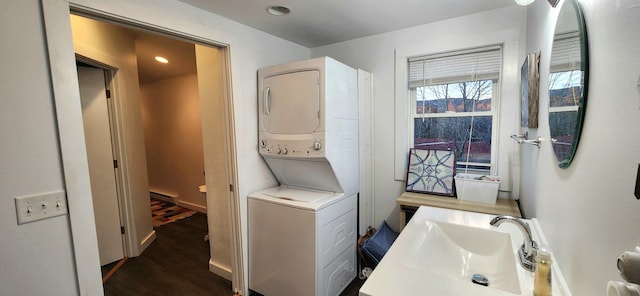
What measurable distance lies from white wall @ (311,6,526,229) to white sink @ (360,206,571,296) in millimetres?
762

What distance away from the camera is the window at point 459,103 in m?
2.11

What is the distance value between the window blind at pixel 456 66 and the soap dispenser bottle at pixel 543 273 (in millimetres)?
1696

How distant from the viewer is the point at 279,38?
94.7 inches

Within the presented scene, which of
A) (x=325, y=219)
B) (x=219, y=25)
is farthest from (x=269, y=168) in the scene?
(x=219, y=25)

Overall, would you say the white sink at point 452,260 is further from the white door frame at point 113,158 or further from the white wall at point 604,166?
the white door frame at point 113,158

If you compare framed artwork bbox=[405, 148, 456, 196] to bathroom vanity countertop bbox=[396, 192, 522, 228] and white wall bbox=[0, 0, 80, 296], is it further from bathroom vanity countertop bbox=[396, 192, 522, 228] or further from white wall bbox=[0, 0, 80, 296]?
white wall bbox=[0, 0, 80, 296]

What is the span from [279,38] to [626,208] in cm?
242

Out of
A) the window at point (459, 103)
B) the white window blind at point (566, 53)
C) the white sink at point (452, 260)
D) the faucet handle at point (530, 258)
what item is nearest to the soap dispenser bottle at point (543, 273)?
the white sink at point (452, 260)

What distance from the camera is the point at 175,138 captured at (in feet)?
14.5

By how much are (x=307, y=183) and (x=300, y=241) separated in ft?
1.72

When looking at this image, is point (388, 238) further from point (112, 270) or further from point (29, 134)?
point (112, 270)

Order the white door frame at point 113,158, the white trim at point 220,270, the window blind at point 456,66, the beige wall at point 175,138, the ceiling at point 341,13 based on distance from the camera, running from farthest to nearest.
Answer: the beige wall at point 175,138
the white door frame at point 113,158
the white trim at point 220,270
the window blind at point 456,66
the ceiling at point 341,13

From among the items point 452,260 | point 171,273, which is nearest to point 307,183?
point 452,260

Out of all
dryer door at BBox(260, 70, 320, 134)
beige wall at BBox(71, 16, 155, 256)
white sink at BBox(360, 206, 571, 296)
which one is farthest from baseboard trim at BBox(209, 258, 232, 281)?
white sink at BBox(360, 206, 571, 296)
